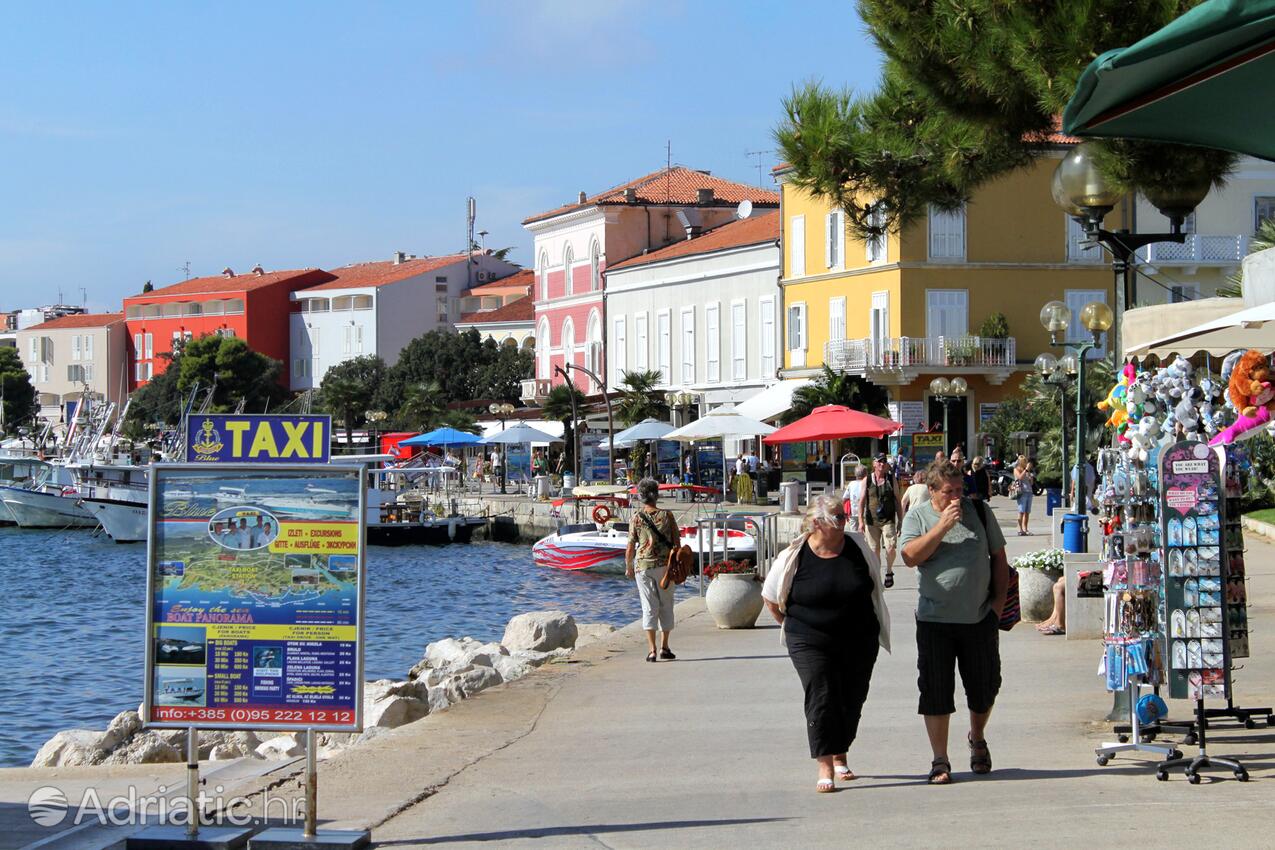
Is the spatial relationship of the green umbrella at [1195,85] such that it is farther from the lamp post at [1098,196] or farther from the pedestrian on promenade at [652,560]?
the pedestrian on promenade at [652,560]

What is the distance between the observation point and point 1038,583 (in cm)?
1620

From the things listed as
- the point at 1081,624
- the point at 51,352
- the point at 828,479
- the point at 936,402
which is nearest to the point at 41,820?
the point at 1081,624

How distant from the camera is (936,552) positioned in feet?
28.7

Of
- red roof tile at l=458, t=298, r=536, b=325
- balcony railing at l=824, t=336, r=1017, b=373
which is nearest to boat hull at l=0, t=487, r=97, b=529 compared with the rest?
balcony railing at l=824, t=336, r=1017, b=373

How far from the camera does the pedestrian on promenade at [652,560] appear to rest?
14727mm

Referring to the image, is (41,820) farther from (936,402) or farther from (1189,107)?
(936,402)

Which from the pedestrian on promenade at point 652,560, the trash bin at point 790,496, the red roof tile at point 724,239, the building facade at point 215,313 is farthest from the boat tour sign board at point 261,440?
the building facade at point 215,313

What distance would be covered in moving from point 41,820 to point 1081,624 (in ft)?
30.2

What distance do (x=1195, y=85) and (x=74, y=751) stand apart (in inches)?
460

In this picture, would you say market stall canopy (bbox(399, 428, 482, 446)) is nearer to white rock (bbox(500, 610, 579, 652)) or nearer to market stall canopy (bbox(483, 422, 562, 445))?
market stall canopy (bbox(483, 422, 562, 445))

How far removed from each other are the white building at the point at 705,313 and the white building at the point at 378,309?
40509mm

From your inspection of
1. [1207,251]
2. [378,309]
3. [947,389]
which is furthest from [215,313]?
[1207,251]

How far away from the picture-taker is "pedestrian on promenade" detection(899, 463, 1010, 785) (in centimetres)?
868

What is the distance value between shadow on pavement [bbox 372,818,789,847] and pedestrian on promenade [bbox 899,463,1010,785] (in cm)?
124
